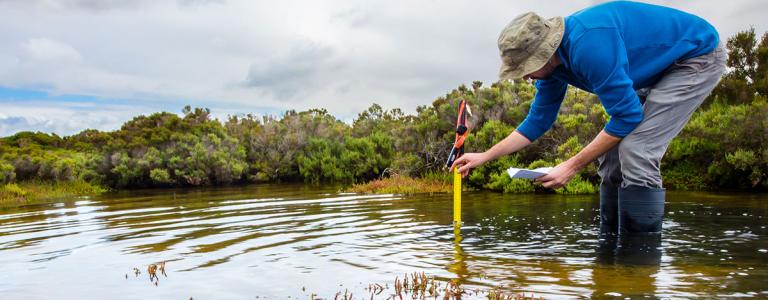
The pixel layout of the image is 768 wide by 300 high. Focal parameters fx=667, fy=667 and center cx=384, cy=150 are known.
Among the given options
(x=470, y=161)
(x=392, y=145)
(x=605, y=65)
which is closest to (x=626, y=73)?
(x=605, y=65)

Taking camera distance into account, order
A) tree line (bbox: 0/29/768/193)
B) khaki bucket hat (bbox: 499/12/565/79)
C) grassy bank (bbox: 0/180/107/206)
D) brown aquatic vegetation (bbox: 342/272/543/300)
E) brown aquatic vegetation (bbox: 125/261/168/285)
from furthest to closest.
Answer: grassy bank (bbox: 0/180/107/206) < tree line (bbox: 0/29/768/193) < brown aquatic vegetation (bbox: 125/261/168/285) < khaki bucket hat (bbox: 499/12/565/79) < brown aquatic vegetation (bbox: 342/272/543/300)

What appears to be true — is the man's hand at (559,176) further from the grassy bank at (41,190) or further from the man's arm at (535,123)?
the grassy bank at (41,190)

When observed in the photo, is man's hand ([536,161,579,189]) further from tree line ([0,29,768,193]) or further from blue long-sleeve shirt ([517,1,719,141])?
tree line ([0,29,768,193])

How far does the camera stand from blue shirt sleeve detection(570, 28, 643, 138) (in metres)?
4.66

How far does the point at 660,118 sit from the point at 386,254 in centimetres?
261

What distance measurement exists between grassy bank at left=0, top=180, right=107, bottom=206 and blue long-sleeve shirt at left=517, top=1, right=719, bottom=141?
15897 mm

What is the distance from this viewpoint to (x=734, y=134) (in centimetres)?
1352

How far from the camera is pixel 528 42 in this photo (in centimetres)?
490

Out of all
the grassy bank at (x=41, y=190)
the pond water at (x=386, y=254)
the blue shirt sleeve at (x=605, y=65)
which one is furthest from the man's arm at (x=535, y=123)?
the grassy bank at (x=41, y=190)

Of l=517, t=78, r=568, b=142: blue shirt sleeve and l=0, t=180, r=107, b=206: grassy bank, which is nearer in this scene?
l=517, t=78, r=568, b=142: blue shirt sleeve

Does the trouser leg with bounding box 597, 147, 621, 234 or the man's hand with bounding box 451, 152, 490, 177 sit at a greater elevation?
the man's hand with bounding box 451, 152, 490, 177

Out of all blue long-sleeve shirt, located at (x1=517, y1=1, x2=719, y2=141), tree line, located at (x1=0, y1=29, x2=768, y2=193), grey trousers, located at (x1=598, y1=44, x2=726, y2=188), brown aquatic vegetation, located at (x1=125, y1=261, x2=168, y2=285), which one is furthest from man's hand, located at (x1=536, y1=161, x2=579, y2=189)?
tree line, located at (x1=0, y1=29, x2=768, y2=193)

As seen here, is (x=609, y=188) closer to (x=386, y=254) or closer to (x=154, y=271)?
(x=386, y=254)

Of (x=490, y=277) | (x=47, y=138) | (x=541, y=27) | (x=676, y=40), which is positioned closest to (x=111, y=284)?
(x=490, y=277)
